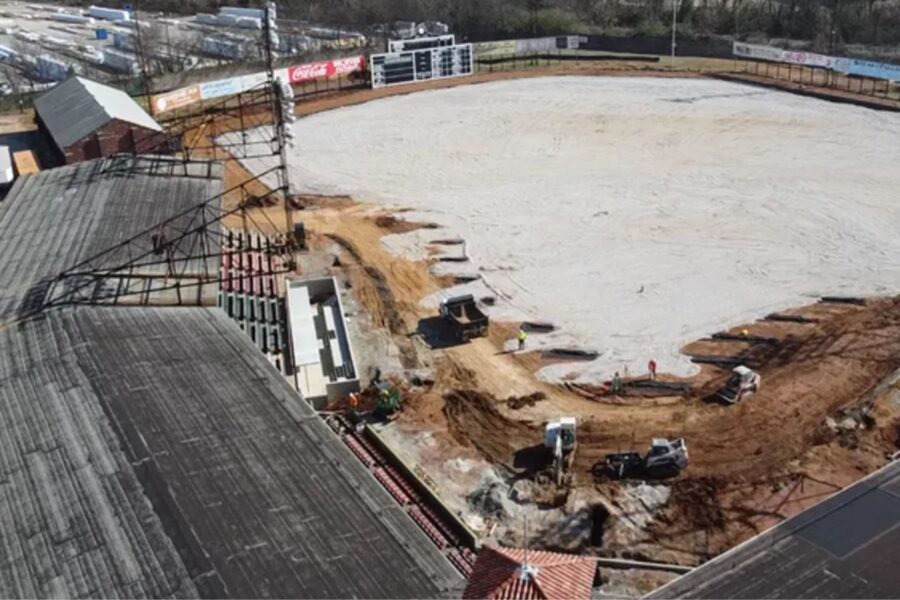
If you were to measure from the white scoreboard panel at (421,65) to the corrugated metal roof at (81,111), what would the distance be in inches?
786

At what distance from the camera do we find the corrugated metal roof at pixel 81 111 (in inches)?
1756

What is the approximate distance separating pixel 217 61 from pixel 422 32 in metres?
19.5

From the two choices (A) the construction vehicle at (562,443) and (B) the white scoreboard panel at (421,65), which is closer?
(A) the construction vehicle at (562,443)

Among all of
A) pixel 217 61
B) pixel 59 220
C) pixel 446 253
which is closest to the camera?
pixel 59 220

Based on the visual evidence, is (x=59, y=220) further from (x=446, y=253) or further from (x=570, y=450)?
(x=570, y=450)

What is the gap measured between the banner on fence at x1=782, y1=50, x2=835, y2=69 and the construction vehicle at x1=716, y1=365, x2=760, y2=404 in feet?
146

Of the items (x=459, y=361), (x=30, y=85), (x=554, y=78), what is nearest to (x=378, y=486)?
(x=459, y=361)

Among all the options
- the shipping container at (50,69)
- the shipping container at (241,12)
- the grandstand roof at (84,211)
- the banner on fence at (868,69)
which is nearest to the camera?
the grandstand roof at (84,211)

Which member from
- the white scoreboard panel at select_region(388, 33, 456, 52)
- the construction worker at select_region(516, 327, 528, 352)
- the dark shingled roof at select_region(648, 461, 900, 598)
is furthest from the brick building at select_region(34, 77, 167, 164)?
the dark shingled roof at select_region(648, 461, 900, 598)

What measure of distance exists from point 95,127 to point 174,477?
29.9m

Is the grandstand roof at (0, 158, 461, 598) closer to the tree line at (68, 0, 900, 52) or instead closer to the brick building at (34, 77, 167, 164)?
the brick building at (34, 77, 167, 164)

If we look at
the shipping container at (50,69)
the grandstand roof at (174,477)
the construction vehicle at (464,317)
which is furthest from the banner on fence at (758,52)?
the grandstand roof at (174,477)

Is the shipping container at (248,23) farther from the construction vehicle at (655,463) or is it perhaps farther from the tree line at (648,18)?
the construction vehicle at (655,463)

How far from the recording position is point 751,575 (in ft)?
52.6
